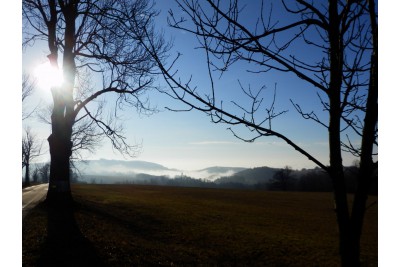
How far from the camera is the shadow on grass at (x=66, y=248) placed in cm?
729

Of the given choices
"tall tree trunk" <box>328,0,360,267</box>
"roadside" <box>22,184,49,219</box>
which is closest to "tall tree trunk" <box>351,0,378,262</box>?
"tall tree trunk" <box>328,0,360,267</box>

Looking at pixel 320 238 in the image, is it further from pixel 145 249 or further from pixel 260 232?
pixel 145 249

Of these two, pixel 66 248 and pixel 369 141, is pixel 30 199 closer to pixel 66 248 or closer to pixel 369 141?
pixel 66 248

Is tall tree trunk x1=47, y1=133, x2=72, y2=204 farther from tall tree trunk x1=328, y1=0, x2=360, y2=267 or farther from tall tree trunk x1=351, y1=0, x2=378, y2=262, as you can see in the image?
tall tree trunk x1=351, y1=0, x2=378, y2=262

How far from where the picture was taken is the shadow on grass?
729 cm

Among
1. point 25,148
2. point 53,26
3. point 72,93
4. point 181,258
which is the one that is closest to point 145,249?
point 181,258

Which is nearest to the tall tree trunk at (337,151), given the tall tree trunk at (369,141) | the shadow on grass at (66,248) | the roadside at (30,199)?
the tall tree trunk at (369,141)

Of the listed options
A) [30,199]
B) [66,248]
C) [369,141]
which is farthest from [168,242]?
[30,199]

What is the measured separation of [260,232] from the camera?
56.0 feet

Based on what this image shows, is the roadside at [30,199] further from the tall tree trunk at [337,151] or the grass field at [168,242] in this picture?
the tall tree trunk at [337,151]

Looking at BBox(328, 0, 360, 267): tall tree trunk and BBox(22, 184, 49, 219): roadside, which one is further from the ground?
BBox(328, 0, 360, 267): tall tree trunk

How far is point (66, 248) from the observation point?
813cm

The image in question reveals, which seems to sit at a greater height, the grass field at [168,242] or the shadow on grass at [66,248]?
the shadow on grass at [66,248]

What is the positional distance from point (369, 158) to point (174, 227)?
597 inches
